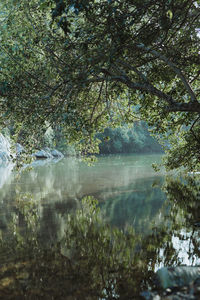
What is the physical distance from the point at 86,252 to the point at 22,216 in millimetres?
4655

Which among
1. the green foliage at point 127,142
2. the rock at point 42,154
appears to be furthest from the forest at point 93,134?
the green foliage at point 127,142

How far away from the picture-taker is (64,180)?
2127 centimetres

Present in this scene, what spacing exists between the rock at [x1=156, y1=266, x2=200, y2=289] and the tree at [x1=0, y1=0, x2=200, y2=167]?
13.9 ft

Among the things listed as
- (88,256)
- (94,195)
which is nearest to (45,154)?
(94,195)

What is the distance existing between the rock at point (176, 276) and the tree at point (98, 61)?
4.24 m

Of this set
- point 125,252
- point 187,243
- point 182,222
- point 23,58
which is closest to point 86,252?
point 125,252

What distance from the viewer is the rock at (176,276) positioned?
490 cm

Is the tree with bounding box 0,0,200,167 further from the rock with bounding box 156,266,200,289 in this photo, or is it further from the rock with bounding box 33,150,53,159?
the rock with bounding box 33,150,53,159

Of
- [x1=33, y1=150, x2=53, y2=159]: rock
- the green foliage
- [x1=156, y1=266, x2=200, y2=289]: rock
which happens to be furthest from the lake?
the green foliage

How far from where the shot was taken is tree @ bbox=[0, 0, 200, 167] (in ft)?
19.3

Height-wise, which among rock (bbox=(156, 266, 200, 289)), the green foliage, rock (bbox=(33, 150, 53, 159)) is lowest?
rock (bbox=(156, 266, 200, 289))

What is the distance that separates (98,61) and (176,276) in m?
4.85

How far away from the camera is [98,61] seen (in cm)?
612

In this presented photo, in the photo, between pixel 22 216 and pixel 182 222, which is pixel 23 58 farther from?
pixel 182 222
